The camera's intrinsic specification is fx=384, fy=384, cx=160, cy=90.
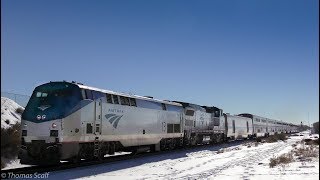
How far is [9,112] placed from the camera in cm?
3272

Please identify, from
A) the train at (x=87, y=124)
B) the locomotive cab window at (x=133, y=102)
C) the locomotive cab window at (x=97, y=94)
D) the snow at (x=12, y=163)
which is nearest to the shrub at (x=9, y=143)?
the snow at (x=12, y=163)

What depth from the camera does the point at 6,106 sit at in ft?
111

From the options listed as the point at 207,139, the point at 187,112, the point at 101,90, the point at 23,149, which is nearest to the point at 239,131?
the point at 207,139

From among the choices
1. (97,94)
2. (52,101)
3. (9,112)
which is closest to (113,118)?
(97,94)

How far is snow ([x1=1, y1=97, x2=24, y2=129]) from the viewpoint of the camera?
30.0m

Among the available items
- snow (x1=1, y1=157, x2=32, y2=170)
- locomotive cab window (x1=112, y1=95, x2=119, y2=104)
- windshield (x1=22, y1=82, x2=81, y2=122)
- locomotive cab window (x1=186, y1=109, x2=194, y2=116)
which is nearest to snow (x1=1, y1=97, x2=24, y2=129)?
snow (x1=1, y1=157, x2=32, y2=170)

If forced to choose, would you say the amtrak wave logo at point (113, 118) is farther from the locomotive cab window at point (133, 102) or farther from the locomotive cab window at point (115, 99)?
the locomotive cab window at point (133, 102)

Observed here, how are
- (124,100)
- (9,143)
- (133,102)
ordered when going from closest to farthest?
(9,143), (124,100), (133,102)

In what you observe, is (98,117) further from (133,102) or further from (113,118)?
(133,102)

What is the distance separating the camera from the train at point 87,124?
17.5 metres

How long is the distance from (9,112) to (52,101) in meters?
16.2

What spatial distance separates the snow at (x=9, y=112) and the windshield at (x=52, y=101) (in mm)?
11241

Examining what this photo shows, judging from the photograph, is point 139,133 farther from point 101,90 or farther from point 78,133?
point 78,133

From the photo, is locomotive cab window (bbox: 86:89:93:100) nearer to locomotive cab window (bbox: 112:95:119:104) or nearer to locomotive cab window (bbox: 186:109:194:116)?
locomotive cab window (bbox: 112:95:119:104)
